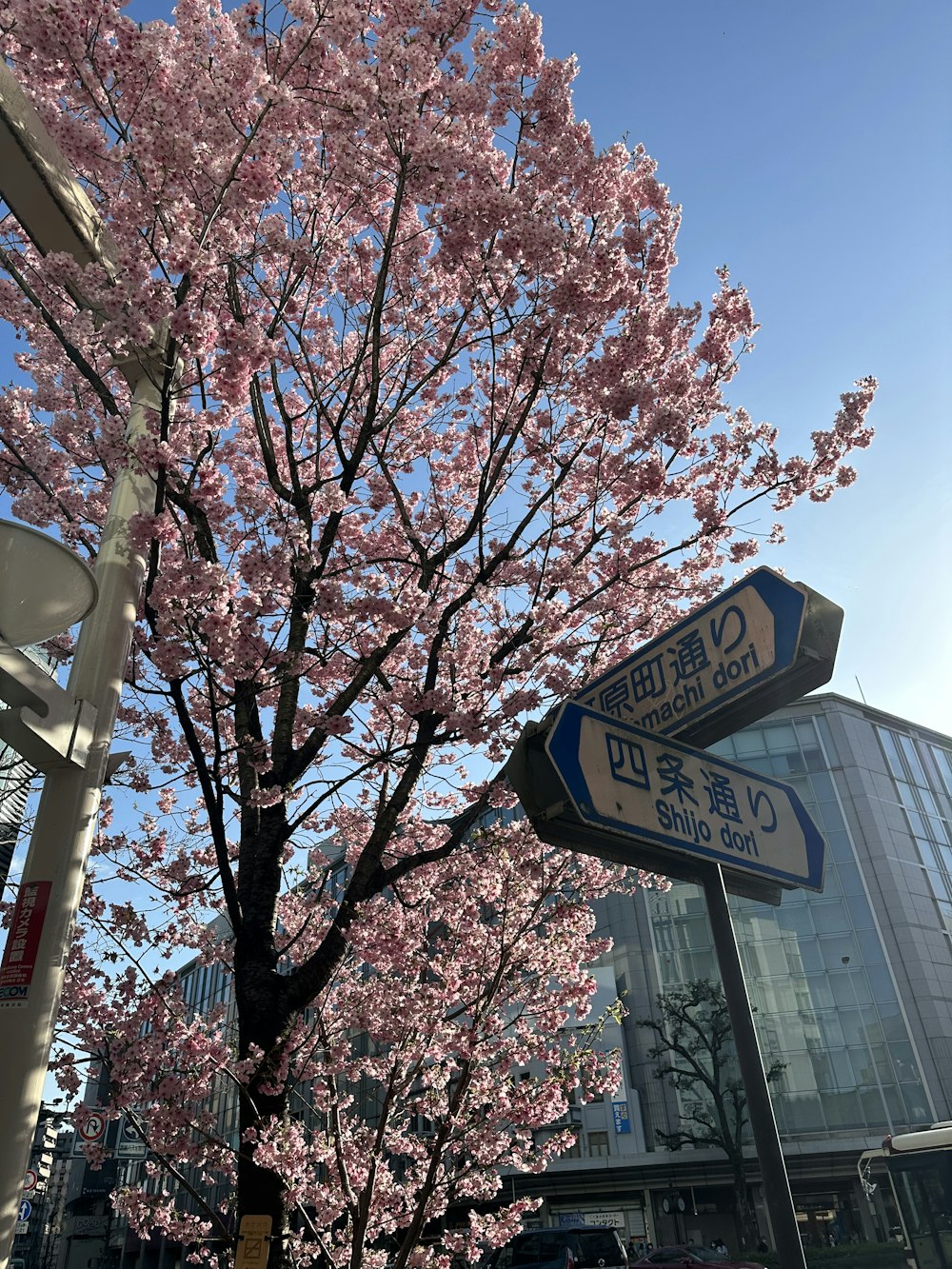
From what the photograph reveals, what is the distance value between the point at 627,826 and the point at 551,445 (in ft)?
17.1

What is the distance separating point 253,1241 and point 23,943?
2.67 metres

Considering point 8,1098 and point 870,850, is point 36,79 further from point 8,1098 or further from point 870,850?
point 870,850

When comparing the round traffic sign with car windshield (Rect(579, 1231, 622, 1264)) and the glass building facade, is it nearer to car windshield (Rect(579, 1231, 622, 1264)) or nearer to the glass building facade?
car windshield (Rect(579, 1231, 622, 1264))

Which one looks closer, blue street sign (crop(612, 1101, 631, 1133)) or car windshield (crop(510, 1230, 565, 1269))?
car windshield (crop(510, 1230, 565, 1269))


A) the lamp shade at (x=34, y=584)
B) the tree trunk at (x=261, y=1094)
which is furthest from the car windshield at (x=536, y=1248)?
the lamp shade at (x=34, y=584)

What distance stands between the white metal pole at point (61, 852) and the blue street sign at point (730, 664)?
74.0 inches

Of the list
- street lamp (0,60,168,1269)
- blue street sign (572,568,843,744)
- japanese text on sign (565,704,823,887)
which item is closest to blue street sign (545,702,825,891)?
japanese text on sign (565,704,823,887)

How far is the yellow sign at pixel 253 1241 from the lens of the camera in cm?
429

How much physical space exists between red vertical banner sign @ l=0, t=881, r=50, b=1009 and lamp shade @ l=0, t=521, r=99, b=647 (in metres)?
0.98

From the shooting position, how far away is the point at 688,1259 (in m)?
17.2

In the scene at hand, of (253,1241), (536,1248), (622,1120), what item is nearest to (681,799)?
(253,1241)

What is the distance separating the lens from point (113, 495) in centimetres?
402

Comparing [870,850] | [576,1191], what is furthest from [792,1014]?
[576,1191]

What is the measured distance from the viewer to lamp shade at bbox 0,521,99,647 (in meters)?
2.46
